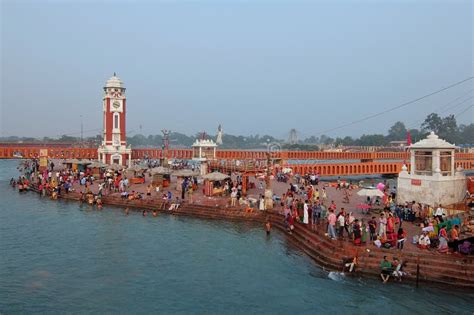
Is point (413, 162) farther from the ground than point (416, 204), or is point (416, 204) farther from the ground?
point (413, 162)

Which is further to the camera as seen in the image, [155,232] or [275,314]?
[155,232]

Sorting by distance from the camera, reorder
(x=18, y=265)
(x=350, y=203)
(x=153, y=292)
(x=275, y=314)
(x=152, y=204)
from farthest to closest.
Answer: (x=152, y=204) < (x=350, y=203) < (x=18, y=265) < (x=153, y=292) < (x=275, y=314)

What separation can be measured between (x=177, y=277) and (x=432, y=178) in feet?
45.2

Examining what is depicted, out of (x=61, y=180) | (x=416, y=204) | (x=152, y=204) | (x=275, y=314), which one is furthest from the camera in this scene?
(x=61, y=180)

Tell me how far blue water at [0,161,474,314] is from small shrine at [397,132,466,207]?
7.28 metres

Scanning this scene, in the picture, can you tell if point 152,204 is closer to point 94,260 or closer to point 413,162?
point 94,260

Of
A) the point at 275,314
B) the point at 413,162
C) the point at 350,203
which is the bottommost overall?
the point at 275,314

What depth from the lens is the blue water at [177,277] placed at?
14.0m

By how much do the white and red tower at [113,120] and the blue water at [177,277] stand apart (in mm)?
27874

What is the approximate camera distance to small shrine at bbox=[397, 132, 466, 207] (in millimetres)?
22844

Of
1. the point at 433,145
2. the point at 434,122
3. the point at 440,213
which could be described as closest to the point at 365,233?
the point at 440,213

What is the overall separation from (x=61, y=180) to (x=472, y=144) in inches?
6053

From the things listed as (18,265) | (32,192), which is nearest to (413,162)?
(18,265)

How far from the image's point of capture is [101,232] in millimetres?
23984
